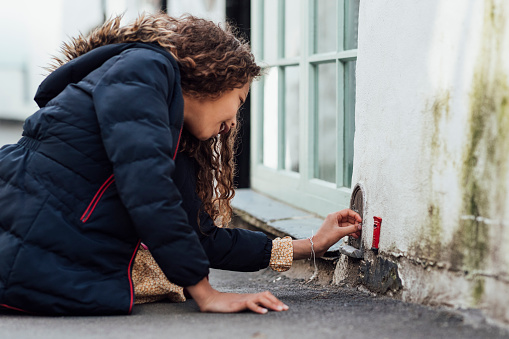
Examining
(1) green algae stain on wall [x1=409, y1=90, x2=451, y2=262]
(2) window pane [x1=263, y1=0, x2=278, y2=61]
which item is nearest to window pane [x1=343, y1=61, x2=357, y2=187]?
(2) window pane [x1=263, y1=0, x2=278, y2=61]

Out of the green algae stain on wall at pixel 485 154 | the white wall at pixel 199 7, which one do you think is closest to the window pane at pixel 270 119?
the white wall at pixel 199 7

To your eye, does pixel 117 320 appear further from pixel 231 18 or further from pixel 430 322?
pixel 231 18

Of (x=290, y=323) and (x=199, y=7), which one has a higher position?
(x=199, y=7)

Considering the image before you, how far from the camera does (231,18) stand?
4.21 meters

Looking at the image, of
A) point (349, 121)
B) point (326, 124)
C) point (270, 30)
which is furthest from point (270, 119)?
point (349, 121)

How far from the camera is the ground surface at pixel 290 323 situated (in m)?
1.59

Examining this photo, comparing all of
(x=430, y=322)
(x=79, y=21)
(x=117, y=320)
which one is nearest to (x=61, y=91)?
(x=117, y=320)

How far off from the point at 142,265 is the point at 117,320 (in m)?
0.39

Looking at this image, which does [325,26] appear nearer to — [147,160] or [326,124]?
[326,124]

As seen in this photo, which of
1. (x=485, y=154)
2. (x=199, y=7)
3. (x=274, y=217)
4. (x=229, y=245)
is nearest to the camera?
(x=485, y=154)

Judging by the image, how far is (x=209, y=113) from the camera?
2.14 m

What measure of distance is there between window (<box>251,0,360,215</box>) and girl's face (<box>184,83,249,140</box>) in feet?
2.75

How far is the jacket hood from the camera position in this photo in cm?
200

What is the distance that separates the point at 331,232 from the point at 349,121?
2.41 ft
